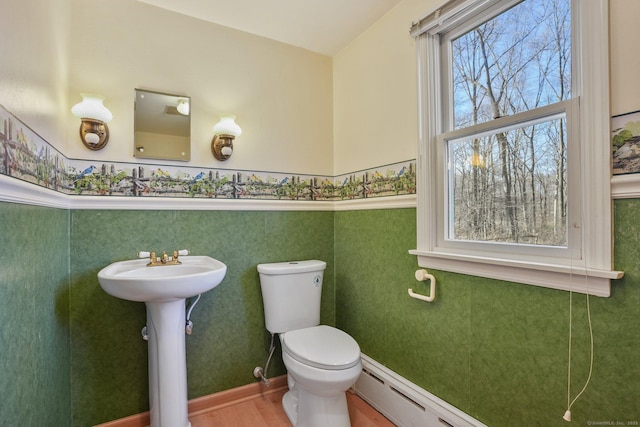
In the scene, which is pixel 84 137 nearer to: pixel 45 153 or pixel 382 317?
pixel 45 153

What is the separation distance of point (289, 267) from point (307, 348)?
Answer: 0.49m

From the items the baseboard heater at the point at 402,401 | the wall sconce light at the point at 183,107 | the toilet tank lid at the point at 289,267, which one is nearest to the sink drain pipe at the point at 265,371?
the toilet tank lid at the point at 289,267

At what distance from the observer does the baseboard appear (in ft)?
5.32

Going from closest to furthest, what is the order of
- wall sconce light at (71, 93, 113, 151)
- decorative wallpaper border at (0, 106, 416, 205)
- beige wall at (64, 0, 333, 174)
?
decorative wallpaper border at (0, 106, 416, 205) < wall sconce light at (71, 93, 113, 151) < beige wall at (64, 0, 333, 174)

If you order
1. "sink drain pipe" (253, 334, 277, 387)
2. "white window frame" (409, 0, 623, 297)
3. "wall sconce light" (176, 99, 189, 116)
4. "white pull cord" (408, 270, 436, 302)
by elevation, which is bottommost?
"sink drain pipe" (253, 334, 277, 387)

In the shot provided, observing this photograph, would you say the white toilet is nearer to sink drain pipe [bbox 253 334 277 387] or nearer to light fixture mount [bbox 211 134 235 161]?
sink drain pipe [bbox 253 334 277 387]

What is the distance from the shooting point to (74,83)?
4.96 feet

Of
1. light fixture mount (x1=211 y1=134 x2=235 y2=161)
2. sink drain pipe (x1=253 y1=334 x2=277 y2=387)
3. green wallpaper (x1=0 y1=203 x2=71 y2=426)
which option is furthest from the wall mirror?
sink drain pipe (x1=253 y1=334 x2=277 y2=387)

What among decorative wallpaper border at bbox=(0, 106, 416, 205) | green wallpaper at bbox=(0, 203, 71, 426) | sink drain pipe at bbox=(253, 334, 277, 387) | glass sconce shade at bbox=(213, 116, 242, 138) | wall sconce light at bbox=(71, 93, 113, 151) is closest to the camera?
green wallpaper at bbox=(0, 203, 71, 426)

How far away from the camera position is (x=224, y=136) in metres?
1.80

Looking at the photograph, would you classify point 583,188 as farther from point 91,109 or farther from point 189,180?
point 91,109

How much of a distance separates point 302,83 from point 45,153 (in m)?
1.51

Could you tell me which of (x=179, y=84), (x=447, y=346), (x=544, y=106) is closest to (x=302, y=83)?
(x=179, y=84)

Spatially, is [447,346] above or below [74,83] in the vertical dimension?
below
